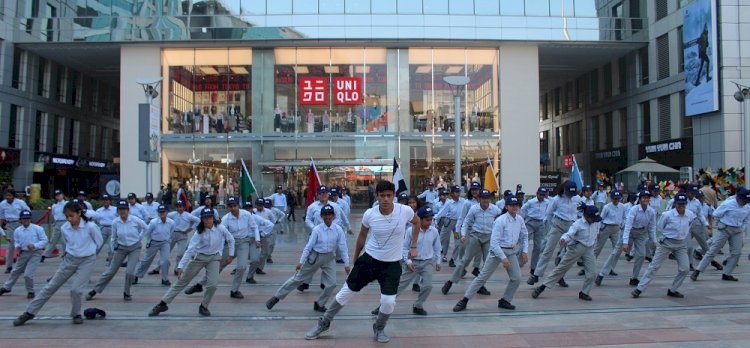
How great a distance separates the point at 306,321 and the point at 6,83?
37163 millimetres

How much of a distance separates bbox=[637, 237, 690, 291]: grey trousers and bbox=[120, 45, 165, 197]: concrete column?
29.6 m

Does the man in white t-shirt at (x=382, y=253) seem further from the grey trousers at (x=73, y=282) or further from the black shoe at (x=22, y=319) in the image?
the black shoe at (x=22, y=319)

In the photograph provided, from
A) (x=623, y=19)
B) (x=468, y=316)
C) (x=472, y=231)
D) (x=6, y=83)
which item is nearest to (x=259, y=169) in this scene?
(x=6, y=83)

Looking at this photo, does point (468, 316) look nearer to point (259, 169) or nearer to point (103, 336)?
point (103, 336)

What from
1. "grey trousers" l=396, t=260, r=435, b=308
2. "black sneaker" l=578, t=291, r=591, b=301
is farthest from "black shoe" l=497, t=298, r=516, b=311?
"black sneaker" l=578, t=291, r=591, b=301

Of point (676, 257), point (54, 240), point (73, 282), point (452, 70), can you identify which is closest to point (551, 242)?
point (676, 257)

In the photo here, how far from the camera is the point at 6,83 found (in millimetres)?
38000

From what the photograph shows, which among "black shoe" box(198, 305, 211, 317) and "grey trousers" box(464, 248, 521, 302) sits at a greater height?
"grey trousers" box(464, 248, 521, 302)

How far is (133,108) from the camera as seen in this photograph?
35062 mm

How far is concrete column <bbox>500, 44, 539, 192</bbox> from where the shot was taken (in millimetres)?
35250

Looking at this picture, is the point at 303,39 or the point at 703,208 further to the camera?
the point at 303,39

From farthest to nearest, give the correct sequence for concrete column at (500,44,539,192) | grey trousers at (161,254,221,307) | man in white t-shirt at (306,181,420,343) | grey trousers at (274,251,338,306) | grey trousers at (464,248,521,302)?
1. concrete column at (500,44,539,192)
2. grey trousers at (464,248,521,302)
3. grey trousers at (274,251,338,306)
4. grey trousers at (161,254,221,307)
5. man in white t-shirt at (306,181,420,343)

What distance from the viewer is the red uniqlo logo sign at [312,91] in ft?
116

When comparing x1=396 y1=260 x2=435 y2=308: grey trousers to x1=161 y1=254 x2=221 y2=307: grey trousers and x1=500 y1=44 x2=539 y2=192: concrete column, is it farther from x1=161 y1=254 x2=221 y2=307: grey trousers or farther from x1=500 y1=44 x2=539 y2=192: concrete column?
x1=500 y1=44 x2=539 y2=192: concrete column
